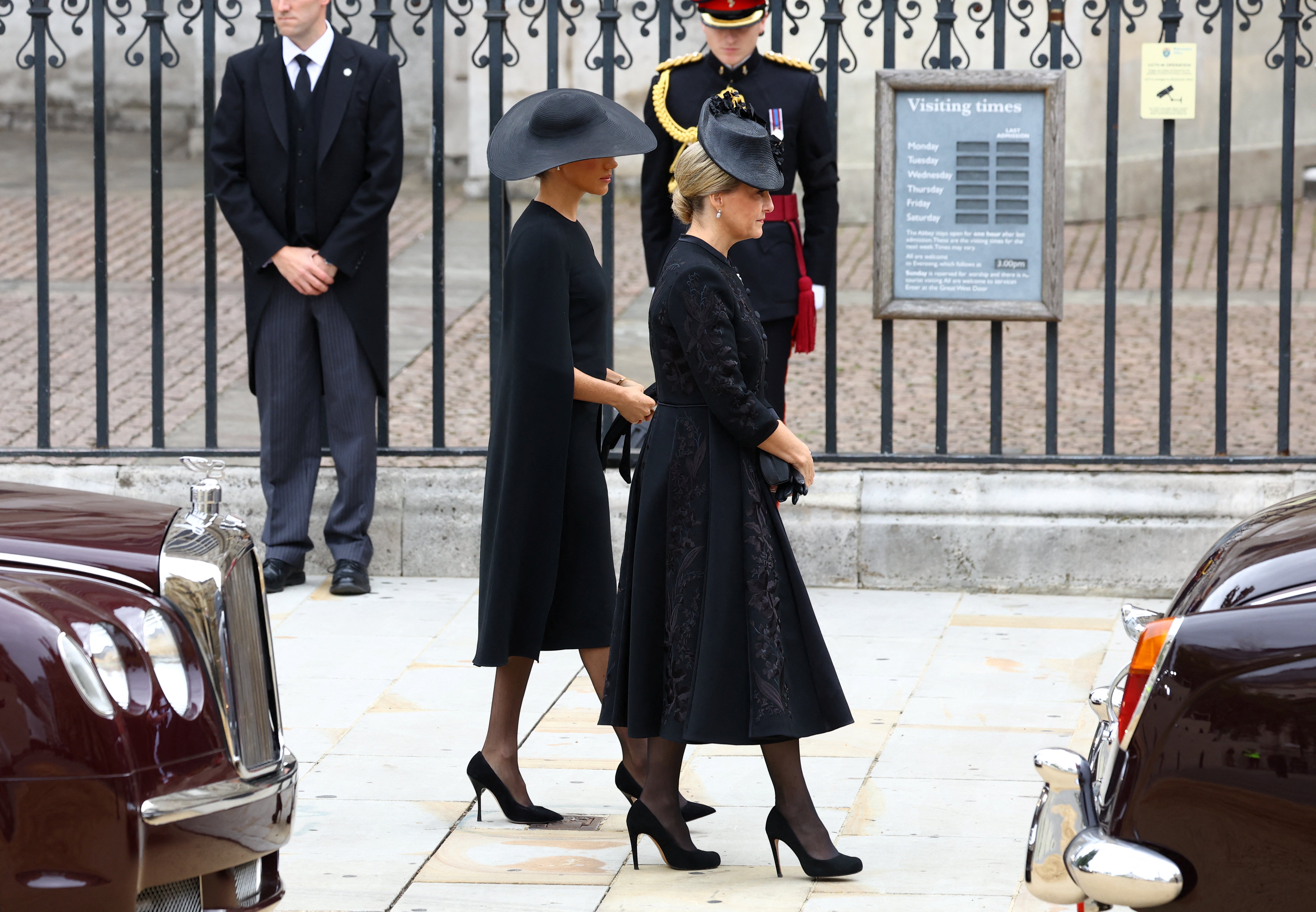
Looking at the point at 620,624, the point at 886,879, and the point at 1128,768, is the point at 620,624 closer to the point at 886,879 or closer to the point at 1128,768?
the point at 886,879

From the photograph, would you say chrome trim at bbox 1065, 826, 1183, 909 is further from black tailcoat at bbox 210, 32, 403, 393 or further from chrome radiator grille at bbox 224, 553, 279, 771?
black tailcoat at bbox 210, 32, 403, 393

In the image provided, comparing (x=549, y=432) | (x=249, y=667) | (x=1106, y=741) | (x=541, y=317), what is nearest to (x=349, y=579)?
(x=549, y=432)

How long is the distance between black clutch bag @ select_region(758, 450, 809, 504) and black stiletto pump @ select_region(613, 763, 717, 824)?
0.84 metres

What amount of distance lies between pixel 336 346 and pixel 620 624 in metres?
2.89

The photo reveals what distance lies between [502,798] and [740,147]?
172 cm

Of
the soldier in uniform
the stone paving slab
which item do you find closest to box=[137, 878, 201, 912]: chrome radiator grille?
the stone paving slab

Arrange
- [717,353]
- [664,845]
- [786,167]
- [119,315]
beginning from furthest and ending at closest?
[119,315], [786,167], [664,845], [717,353]

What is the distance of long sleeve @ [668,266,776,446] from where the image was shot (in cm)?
408

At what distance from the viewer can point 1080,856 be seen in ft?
9.61

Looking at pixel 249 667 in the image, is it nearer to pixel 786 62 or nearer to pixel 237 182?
pixel 237 182

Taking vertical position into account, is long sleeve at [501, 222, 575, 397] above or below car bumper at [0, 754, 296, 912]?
above

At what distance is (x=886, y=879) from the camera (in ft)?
13.6

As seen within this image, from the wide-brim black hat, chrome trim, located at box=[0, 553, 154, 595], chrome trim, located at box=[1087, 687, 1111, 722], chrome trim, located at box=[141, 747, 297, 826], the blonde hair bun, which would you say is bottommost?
chrome trim, located at box=[141, 747, 297, 826]

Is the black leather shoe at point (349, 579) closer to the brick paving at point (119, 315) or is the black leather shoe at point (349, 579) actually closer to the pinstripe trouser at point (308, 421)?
the pinstripe trouser at point (308, 421)
